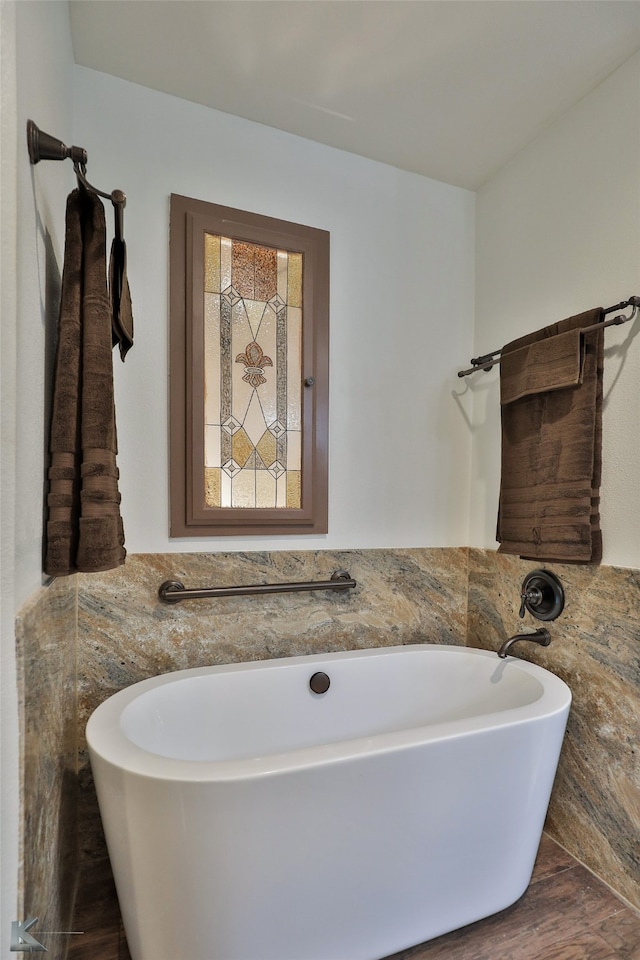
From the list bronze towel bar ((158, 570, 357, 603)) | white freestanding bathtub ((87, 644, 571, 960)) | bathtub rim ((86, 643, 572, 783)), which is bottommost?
white freestanding bathtub ((87, 644, 571, 960))

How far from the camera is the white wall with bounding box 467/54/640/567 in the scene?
1667mm

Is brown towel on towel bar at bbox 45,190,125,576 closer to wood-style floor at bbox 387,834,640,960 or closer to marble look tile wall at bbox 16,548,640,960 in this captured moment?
marble look tile wall at bbox 16,548,640,960

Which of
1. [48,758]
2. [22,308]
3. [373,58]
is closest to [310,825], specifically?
[48,758]

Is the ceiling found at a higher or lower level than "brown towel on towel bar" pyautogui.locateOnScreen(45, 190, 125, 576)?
higher

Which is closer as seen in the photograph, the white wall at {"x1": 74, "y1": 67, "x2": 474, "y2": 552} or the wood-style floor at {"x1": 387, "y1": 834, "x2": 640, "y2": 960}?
the wood-style floor at {"x1": 387, "y1": 834, "x2": 640, "y2": 960}

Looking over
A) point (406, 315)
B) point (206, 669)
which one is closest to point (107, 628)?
point (206, 669)

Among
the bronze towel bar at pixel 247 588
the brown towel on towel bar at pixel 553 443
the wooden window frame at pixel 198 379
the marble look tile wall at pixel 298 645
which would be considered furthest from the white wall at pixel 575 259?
the wooden window frame at pixel 198 379

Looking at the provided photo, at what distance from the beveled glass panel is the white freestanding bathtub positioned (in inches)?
28.3

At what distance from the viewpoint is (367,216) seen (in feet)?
7.18

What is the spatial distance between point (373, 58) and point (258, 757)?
6.83 feet

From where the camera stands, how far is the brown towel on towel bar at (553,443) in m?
1.71

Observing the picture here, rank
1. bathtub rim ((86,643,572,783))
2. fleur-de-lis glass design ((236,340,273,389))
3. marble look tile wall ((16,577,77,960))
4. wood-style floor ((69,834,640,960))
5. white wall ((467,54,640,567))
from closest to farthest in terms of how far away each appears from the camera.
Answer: marble look tile wall ((16,577,77,960)), bathtub rim ((86,643,572,783)), wood-style floor ((69,834,640,960)), white wall ((467,54,640,567)), fleur-de-lis glass design ((236,340,273,389))

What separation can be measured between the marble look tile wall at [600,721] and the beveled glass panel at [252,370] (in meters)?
1.11

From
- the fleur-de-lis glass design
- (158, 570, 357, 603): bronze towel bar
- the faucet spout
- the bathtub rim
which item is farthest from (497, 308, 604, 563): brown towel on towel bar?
the fleur-de-lis glass design
